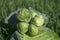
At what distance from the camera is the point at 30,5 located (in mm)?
3344

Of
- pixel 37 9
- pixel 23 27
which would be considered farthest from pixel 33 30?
pixel 37 9

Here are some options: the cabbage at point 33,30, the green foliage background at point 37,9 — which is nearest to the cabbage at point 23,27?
the cabbage at point 33,30

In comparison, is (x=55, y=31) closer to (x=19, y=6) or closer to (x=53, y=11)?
(x=53, y=11)

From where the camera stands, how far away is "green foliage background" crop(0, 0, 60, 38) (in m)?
3.21

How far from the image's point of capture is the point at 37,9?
10.9ft

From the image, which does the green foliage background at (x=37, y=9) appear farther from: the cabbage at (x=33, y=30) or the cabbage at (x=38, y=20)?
the cabbage at (x=33, y=30)

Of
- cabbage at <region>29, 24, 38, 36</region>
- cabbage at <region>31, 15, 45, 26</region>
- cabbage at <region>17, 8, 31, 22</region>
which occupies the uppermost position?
cabbage at <region>17, 8, 31, 22</region>

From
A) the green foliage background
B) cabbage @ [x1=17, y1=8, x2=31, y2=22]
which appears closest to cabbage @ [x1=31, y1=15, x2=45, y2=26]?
cabbage @ [x1=17, y1=8, x2=31, y2=22]

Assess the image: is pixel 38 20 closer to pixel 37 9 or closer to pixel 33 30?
pixel 33 30

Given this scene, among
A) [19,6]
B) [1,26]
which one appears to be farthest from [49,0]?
[1,26]

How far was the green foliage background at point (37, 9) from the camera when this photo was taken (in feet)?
10.5

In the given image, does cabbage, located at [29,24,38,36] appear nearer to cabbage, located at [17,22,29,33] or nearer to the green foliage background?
cabbage, located at [17,22,29,33]

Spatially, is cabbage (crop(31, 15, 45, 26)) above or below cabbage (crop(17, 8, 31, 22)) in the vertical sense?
below

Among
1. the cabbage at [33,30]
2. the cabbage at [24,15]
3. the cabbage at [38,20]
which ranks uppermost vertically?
the cabbage at [24,15]
